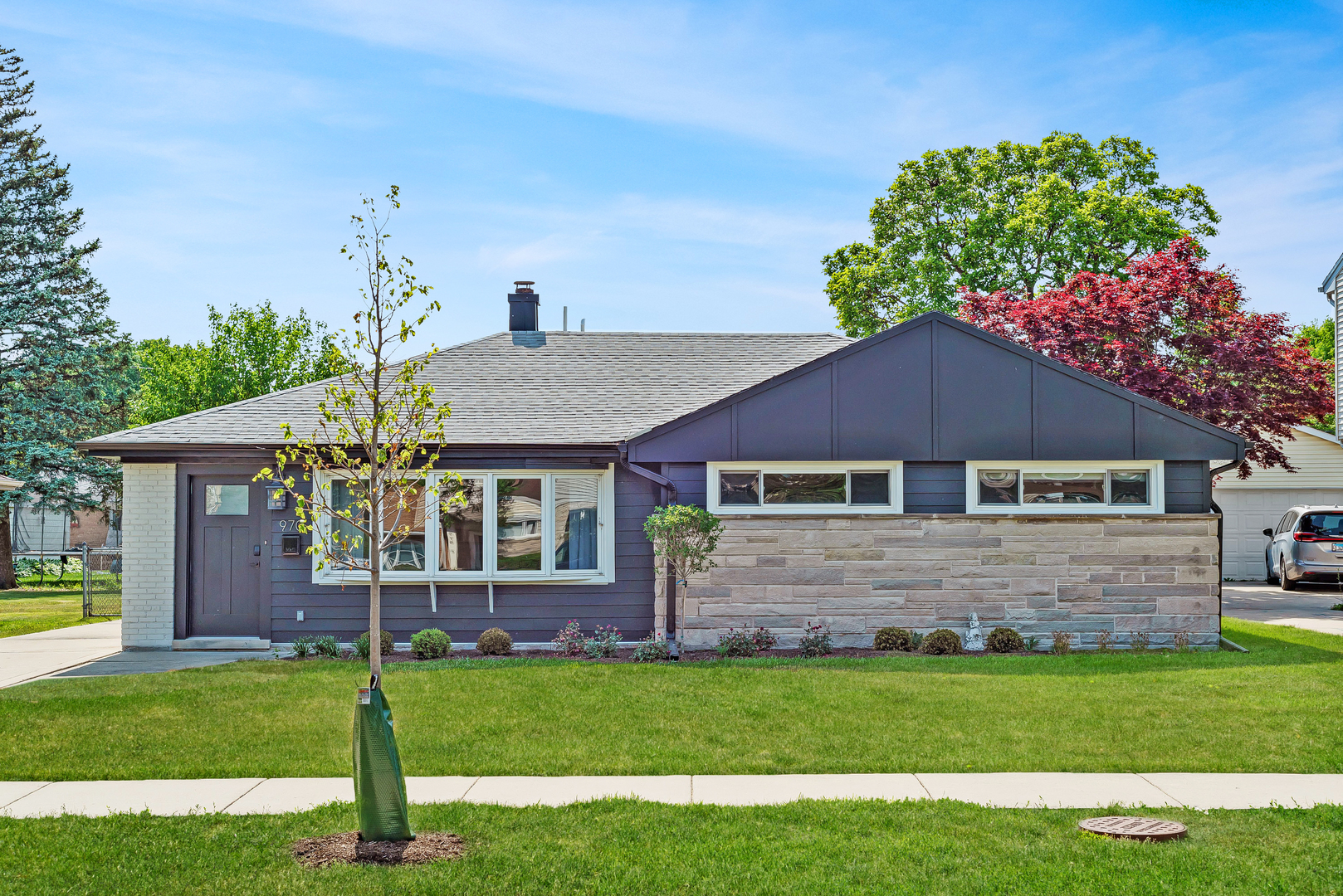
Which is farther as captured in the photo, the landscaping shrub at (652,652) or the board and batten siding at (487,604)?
the board and batten siding at (487,604)

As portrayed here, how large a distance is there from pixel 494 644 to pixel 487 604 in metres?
0.83

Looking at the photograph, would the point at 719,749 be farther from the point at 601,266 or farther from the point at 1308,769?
the point at 601,266

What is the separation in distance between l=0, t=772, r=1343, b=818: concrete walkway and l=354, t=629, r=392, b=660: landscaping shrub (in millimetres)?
5504

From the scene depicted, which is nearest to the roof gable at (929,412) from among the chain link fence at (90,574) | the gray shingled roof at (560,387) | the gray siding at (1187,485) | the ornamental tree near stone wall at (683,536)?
the gray siding at (1187,485)

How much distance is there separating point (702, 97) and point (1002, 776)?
28.4ft

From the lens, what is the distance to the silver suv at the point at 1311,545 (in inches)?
826

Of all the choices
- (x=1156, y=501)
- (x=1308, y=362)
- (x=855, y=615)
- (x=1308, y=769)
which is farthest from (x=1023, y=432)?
(x=1308, y=362)

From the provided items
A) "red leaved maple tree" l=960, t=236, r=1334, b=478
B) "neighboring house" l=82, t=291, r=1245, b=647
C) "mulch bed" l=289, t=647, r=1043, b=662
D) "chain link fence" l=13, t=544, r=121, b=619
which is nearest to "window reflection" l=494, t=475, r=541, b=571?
"neighboring house" l=82, t=291, r=1245, b=647

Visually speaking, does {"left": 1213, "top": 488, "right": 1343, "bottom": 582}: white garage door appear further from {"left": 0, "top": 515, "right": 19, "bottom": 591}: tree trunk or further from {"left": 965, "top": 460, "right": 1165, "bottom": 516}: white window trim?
{"left": 0, "top": 515, "right": 19, "bottom": 591}: tree trunk

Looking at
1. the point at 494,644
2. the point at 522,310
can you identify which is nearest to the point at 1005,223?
the point at 522,310

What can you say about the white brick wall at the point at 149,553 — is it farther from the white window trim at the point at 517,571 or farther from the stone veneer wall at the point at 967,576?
the stone veneer wall at the point at 967,576

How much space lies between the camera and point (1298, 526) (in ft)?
70.1

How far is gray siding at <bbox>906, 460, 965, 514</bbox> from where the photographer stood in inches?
512

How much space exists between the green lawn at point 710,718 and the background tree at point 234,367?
24112 millimetres
